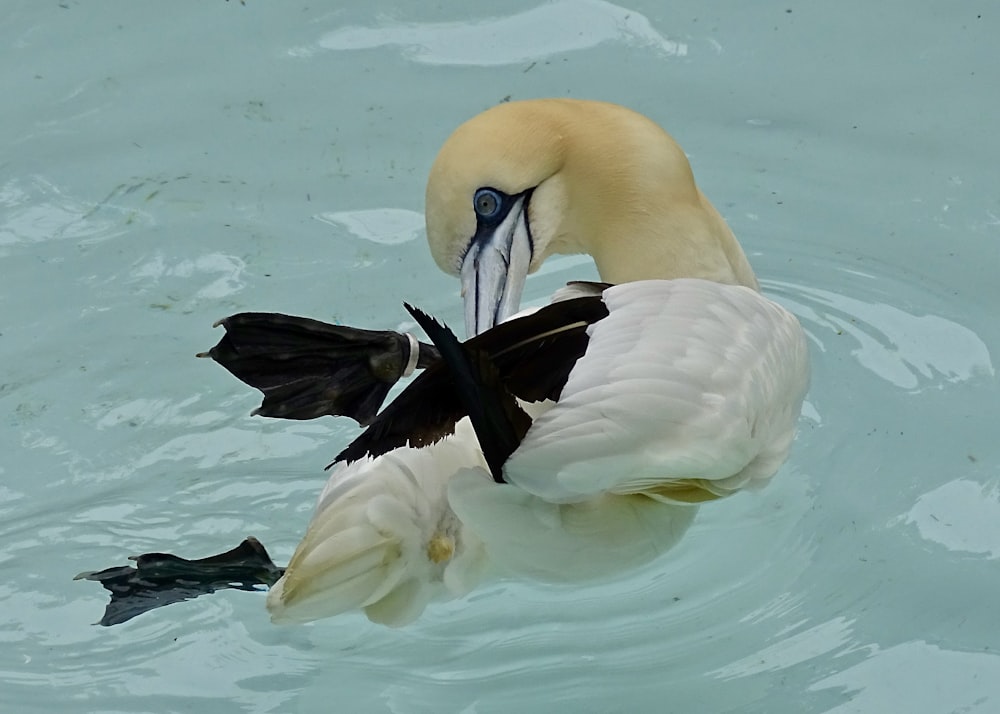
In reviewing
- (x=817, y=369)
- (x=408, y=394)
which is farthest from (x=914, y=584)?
(x=408, y=394)

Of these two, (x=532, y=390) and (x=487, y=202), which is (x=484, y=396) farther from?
(x=487, y=202)

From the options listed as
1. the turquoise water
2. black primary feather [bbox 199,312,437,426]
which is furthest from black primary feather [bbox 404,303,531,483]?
the turquoise water

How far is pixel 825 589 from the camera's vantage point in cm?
245

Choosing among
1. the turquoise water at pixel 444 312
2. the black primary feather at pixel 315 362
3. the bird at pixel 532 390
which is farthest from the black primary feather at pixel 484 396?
the turquoise water at pixel 444 312

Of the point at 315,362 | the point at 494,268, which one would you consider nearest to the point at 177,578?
the point at 315,362

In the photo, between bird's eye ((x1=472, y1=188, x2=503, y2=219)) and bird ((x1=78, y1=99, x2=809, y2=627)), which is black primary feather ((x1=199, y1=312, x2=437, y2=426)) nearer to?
bird ((x1=78, y1=99, x2=809, y2=627))

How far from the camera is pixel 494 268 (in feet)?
8.06

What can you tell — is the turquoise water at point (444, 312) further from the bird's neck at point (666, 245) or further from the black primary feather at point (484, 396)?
the black primary feather at point (484, 396)

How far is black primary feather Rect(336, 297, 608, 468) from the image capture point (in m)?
1.69

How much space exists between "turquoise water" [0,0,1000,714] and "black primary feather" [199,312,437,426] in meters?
0.49

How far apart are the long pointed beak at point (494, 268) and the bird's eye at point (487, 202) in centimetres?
3

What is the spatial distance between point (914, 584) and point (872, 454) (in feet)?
0.97

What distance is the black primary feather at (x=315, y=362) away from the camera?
81.0 inches

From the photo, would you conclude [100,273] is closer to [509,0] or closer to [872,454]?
[509,0]
